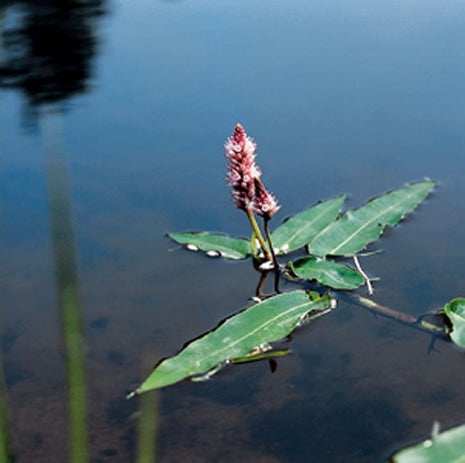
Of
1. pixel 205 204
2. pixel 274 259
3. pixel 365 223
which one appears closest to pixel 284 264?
pixel 274 259

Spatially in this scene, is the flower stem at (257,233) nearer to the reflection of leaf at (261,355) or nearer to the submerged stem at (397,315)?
the submerged stem at (397,315)

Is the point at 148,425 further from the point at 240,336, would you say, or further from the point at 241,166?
the point at 241,166

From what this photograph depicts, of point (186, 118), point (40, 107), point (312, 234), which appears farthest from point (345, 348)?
point (40, 107)

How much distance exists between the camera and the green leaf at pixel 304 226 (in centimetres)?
166

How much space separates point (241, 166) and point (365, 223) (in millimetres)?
338

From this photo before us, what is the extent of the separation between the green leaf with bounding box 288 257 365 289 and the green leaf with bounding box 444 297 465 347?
176mm

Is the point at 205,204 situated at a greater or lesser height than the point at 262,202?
lesser

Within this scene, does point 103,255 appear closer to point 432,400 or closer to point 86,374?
point 86,374

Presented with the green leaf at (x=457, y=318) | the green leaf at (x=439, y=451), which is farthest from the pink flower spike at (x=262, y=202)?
the green leaf at (x=439, y=451)

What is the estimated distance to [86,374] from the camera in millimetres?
1304

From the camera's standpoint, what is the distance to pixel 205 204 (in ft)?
6.08

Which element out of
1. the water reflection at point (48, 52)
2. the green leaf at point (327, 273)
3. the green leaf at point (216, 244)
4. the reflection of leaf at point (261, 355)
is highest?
the water reflection at point (48, 52)

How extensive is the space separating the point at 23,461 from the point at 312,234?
779mm

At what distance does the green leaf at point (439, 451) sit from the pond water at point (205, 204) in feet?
0.53
